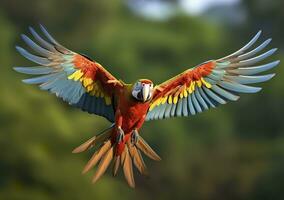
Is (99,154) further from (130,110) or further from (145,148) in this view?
(130,110)

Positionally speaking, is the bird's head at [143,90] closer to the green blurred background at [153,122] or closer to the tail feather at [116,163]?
the tail feather at [116,163]

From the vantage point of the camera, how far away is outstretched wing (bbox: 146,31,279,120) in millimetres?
8719

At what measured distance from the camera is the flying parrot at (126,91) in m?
8.25

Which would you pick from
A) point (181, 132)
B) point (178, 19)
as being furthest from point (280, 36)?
point (178, 19)

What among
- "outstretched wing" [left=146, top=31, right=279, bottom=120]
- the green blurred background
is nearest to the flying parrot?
"outstretched wing" [left=146, top=31, right=279, bottom=120]

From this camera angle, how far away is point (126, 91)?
27.0ft

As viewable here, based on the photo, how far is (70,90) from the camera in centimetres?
863

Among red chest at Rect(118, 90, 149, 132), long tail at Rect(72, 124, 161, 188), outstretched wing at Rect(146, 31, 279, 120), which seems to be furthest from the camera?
outstretched wing at Rect(146, 31, 279, 120)

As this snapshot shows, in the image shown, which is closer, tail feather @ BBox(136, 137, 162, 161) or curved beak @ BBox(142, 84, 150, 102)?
curved beak @ BBox(142, 84, 150, 102)

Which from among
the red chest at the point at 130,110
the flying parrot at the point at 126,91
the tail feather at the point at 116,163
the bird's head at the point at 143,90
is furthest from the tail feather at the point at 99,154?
the bird's head at the point at 143,90

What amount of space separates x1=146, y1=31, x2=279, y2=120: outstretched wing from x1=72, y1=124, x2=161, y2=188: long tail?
26cm

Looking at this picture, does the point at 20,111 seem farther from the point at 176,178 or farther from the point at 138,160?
the point at 138,160

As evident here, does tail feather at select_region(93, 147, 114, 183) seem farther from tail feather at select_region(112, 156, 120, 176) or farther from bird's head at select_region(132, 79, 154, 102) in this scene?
bird's head at select_region(132, 79, 154, 102)

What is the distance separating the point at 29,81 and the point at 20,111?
51.5 ft
